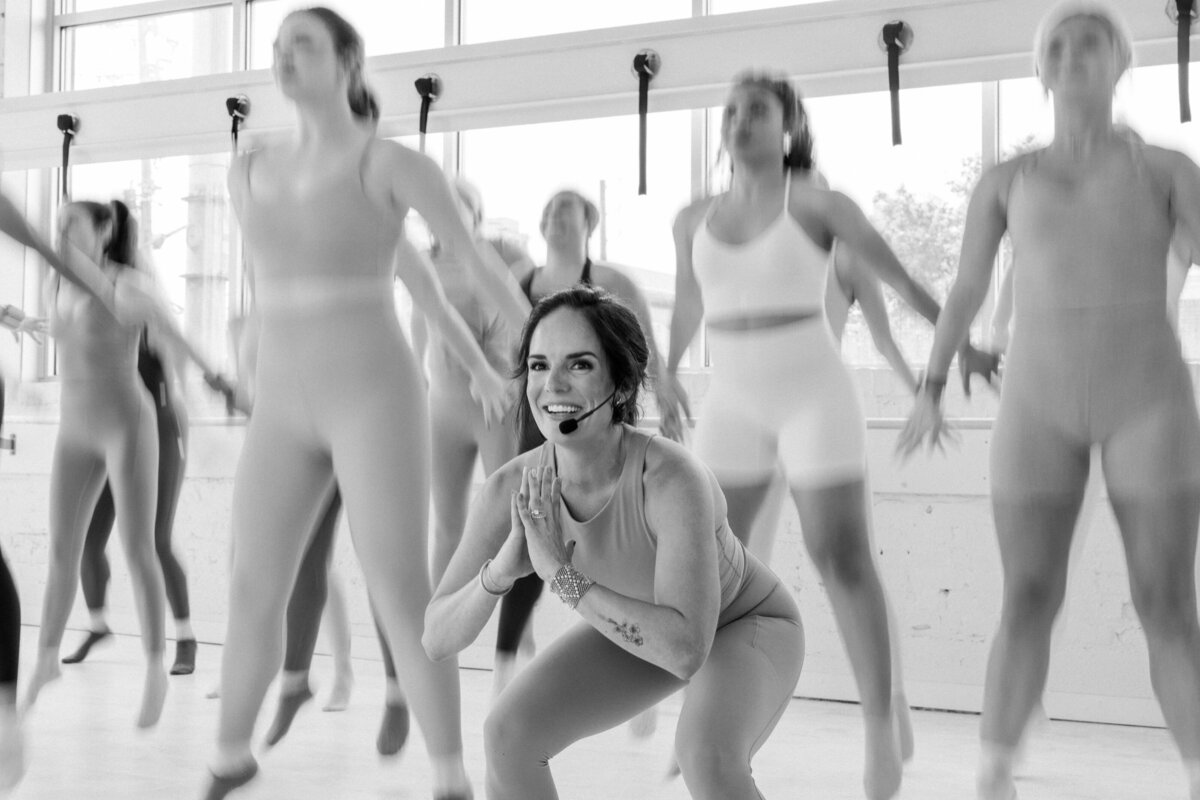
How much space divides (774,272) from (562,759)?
1304mm

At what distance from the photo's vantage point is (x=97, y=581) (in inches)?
174

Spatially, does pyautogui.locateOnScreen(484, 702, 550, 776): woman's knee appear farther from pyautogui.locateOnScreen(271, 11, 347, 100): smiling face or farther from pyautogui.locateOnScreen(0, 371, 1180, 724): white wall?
pyautogui.locateOnScreen(0, 371, 1180, 724): white wall

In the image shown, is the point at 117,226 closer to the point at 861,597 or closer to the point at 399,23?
Result: the point at 399,23

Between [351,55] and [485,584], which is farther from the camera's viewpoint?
[351,55]

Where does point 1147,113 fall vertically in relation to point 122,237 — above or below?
above

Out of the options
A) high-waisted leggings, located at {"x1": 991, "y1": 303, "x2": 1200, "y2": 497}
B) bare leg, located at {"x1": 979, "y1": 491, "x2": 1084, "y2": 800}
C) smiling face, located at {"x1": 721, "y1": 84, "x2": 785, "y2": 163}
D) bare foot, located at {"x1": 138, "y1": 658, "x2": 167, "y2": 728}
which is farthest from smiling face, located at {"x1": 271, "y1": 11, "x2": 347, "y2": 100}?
bare foot, located at {"x1": 138, "y1": 658, "x2": 167, "y2": 728}

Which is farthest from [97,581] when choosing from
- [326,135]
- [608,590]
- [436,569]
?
[608,590]

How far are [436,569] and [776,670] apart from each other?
1.70m

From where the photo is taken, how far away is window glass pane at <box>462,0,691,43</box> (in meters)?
4.45

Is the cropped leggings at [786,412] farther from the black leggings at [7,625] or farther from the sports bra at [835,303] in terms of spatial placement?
the black leggings at [7,625]

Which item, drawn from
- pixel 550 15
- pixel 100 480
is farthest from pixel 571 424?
pixel 550 15

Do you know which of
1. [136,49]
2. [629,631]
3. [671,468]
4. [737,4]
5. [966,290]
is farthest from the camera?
[136,49]

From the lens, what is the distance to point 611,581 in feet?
6.61

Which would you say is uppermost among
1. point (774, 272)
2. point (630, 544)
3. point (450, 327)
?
point (774, 272)
